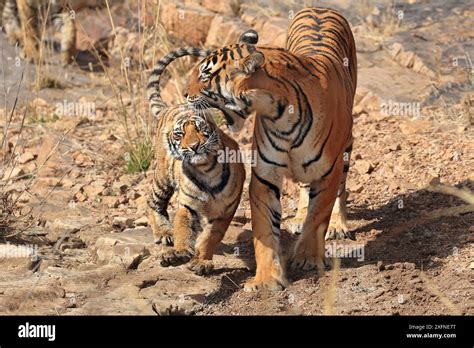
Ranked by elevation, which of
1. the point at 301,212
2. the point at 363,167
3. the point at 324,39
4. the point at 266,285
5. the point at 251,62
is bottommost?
the point at 266,285

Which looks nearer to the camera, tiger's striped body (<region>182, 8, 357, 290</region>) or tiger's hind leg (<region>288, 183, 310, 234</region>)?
tiger's striped body (<region>182, 8, 357, 290</region>)

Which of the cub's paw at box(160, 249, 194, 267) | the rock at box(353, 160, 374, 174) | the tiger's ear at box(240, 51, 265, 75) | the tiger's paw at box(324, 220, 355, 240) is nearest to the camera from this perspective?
the tiger's ear at box(240, 51, 265, 75)

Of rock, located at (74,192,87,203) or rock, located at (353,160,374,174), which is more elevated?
rock, located at (353,160,374,174)

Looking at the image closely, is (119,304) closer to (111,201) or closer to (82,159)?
(111,201)

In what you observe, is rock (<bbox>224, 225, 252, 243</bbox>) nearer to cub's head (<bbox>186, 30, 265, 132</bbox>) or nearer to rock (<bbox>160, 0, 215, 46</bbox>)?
cub's head (<bbox>186, 30, 265, 132</bbox>)

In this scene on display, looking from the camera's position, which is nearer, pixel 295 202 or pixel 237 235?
pixel 237 235

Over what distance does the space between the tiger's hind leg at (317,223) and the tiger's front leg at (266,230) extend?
22 centimetres

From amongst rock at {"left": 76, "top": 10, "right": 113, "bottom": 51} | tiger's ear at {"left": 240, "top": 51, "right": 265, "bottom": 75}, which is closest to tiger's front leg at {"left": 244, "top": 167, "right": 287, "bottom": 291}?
tiger's ear at {"left": 240, "top": 51, "right": 265, "bottom": 75}

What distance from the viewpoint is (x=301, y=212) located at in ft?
26.6

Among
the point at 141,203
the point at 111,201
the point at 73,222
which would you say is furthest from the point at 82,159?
the point at 73,222

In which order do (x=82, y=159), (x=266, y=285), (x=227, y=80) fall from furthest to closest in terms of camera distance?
(x=82, y=159), (x=266, y=285), (x=227, y=80)

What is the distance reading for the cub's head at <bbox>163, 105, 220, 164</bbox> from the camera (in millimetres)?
6836

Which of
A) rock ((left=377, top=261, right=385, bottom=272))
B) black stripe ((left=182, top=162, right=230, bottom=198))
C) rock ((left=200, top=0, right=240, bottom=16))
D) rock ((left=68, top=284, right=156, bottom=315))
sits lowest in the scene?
rock ((left=68, top=284, right=156, bottom=315))

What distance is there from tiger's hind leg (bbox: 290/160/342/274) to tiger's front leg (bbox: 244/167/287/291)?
0.22 meters
